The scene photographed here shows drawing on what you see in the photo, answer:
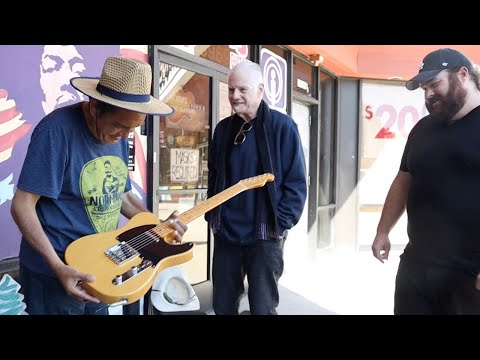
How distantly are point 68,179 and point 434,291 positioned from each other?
59.4 inches

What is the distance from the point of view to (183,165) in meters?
3.60

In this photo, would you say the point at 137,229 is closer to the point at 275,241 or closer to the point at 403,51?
the point at 275,241

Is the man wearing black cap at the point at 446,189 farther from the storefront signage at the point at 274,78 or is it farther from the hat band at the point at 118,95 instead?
the storefront signage at the point at 274,78

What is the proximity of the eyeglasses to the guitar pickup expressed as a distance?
73cm

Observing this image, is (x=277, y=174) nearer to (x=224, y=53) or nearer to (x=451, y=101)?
(x=451, y=101)

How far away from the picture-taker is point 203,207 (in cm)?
191

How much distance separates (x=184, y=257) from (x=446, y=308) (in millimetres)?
1088

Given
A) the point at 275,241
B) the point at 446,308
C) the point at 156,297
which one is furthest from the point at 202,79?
the point at 446,308

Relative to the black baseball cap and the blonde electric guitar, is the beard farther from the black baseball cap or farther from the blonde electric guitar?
the blonde electric guitar

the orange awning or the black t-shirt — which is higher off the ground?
the orange awning

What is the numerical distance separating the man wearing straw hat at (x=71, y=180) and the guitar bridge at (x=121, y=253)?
3.7 inches

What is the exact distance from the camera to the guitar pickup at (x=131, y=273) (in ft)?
4.94

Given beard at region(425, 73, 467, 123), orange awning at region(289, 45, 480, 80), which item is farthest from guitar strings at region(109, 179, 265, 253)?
orange awning at region(289, 45, 480, 80)

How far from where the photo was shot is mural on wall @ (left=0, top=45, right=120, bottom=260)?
6.79 ft
